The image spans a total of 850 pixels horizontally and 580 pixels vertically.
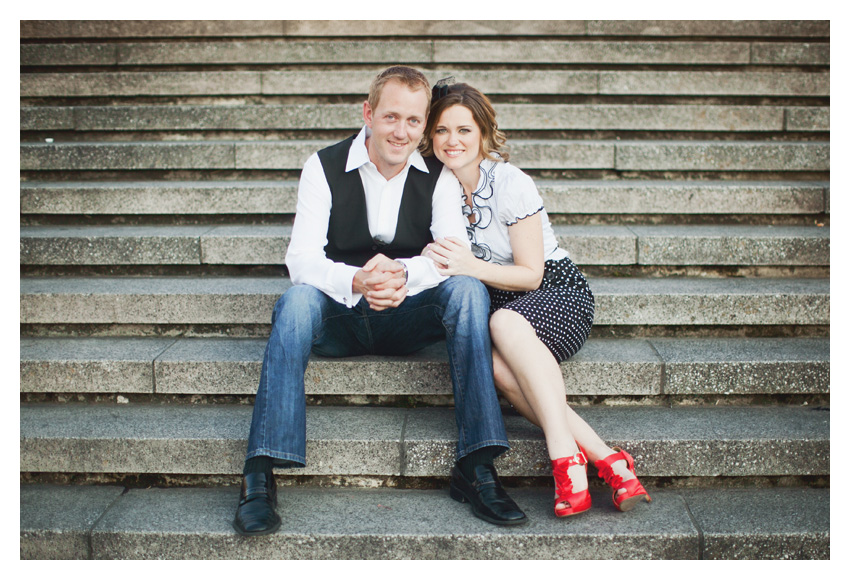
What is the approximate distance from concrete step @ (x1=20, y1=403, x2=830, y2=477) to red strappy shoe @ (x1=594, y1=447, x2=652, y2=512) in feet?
0.70

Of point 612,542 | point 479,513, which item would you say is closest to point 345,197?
point 479,513

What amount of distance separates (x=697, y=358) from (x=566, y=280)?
726mm

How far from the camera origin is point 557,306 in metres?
2.52

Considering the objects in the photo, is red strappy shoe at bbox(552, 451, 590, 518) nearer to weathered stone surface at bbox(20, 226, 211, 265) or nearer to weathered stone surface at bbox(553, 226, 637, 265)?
weathered stone surface at bbox(553, 226, 637, 265)

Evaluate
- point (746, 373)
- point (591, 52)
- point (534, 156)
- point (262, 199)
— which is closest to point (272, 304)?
point (262, 199)

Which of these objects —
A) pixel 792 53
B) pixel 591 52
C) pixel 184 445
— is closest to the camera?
pixel 184 445

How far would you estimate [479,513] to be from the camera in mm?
2266

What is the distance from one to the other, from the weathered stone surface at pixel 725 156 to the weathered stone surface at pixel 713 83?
57 centimetres

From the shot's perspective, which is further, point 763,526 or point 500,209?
point 500,209

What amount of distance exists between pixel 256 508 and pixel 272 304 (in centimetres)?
112

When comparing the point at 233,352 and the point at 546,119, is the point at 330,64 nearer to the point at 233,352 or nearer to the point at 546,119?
the point at 546,119

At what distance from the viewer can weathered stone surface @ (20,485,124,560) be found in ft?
7.48

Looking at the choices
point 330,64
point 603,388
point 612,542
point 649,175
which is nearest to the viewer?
point 612,542

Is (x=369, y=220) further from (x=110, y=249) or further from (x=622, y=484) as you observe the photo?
(x=110, y=249)
